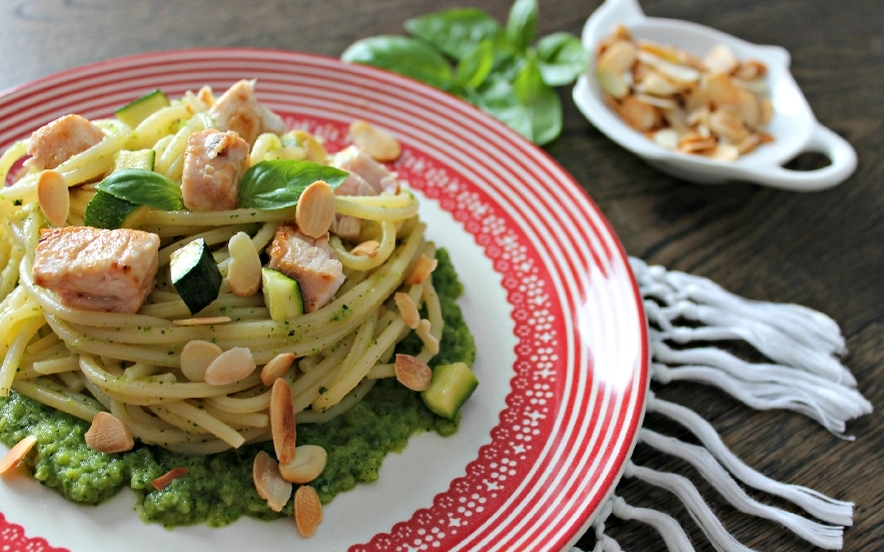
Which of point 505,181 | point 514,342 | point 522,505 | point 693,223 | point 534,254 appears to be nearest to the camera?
point 522,505

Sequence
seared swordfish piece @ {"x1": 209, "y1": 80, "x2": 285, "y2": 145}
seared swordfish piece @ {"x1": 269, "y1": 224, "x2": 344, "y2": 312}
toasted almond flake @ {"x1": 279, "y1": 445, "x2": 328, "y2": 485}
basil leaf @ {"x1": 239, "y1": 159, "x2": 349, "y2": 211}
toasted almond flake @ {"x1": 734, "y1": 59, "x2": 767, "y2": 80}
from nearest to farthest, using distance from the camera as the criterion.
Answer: toasted almond flake @ {"x1": 279, "y1": 445, "x2": 328, "y2": 485}
seared swordfish piece @ {"x1": 269, "y1": 224, "x2": 344, "y2": 312}
basil leaf @ {"x1": 239, "y1": 159, "x2": 349, "y2": 211}
seared swordfish piece @ {"x1": 209, "y1": 80, "x2": 285, "y2": 145}
toasted almond flake @ {"x1": 734, "y1": 59, "x2": 767, "y2": 80}

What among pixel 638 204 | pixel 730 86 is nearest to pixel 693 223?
pixel 638 204

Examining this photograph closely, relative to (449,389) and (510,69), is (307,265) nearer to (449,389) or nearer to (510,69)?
(449,389)

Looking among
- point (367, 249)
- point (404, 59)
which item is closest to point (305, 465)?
point (367, 249)

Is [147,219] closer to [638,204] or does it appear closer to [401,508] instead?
[401,508]

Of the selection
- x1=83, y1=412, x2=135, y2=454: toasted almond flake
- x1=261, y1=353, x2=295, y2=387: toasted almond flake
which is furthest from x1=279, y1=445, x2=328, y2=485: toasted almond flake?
x1=83, y1=412, x2=135, y2=454: toasted almond flake

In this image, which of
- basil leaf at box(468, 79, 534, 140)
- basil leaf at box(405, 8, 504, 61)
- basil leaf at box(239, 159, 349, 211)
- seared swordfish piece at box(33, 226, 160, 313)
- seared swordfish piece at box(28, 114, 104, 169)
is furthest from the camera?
basil leaf at box(405, 8, 504, 61)

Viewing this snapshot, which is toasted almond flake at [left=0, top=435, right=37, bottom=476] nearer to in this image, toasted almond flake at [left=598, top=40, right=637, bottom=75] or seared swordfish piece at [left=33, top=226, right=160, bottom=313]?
seared swordfish piece at [left=33, top=226, right=160, bottom=313]
